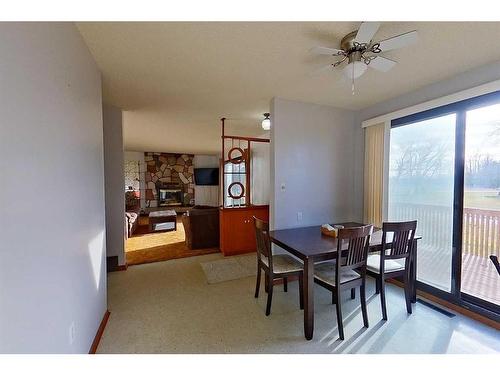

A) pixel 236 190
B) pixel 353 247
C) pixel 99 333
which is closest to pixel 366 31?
pixel 353 247

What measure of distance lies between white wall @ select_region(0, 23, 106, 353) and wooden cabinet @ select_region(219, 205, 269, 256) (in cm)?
223

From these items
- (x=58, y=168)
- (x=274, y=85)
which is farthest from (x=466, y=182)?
(x=58, y=168)

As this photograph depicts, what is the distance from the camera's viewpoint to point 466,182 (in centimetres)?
223

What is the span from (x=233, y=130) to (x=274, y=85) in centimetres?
230

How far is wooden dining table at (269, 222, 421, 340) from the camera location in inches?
71.6

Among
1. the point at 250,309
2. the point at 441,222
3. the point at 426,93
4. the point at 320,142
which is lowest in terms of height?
the point at 250,309

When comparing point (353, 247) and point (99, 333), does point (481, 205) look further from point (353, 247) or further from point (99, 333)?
point (99, 333)

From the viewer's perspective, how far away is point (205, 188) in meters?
8.62

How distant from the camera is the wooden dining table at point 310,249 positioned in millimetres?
1817

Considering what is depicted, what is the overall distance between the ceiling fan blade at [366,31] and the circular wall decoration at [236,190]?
2.95m

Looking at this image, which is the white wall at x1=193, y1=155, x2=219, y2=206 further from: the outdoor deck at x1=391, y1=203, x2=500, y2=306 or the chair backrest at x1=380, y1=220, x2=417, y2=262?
the chair backrest at x1=380, y1=220, x2=417, y2=262

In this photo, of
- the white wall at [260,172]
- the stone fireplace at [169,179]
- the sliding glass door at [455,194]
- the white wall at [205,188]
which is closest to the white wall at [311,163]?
the sliding glass door at [455,194]

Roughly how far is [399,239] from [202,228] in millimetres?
3171
